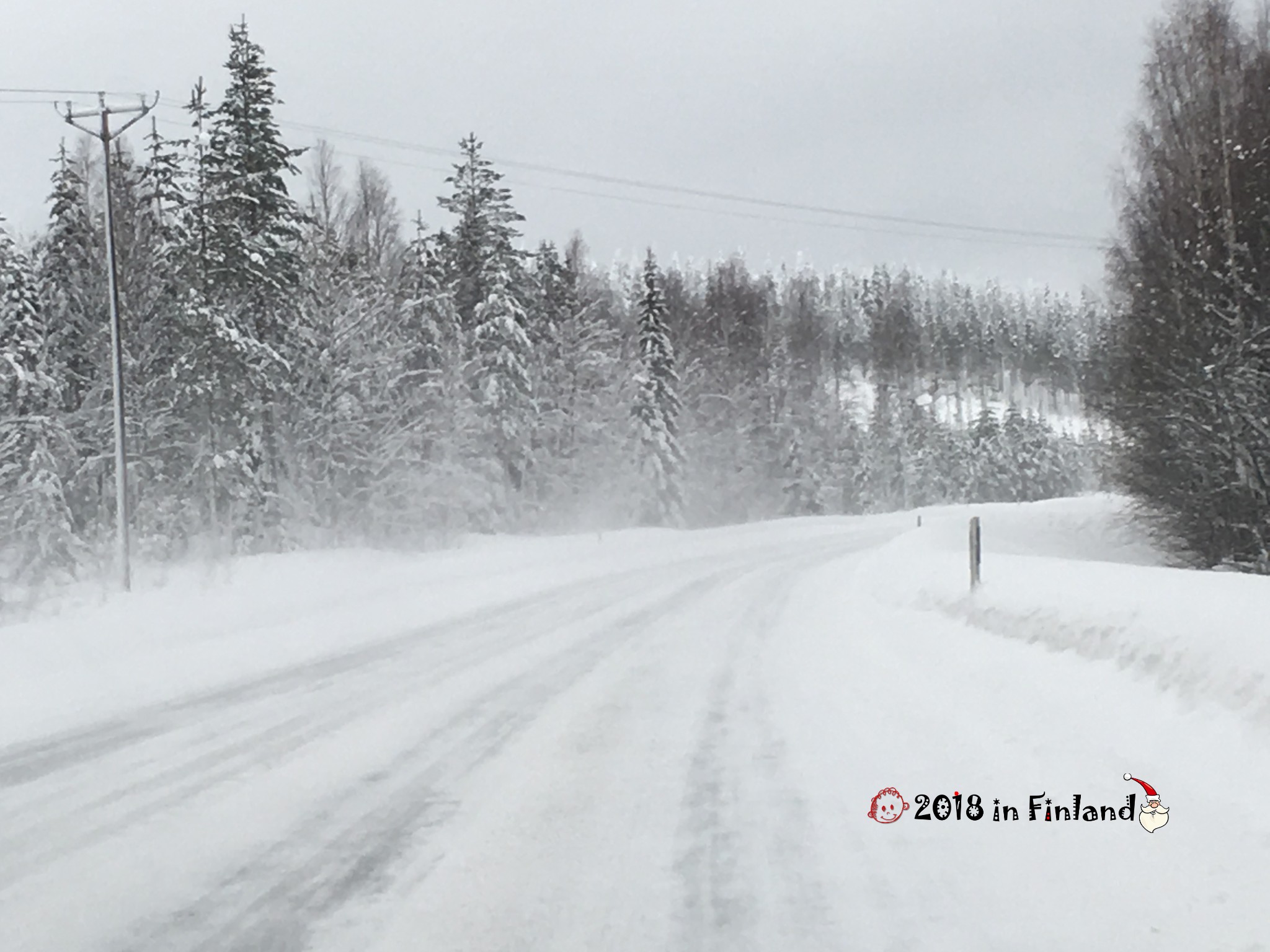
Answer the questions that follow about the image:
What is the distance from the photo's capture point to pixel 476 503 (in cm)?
3312

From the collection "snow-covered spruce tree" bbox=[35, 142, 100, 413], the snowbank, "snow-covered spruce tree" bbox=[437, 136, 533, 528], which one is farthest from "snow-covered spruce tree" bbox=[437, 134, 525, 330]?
the snowbank

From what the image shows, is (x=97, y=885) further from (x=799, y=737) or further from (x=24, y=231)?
(x=24, y=231)

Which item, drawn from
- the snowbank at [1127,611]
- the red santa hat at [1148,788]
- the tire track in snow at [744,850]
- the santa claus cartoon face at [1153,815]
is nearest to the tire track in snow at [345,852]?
the tire track in snow at [744,850]

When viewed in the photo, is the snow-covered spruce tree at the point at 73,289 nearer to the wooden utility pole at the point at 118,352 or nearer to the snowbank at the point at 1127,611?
the wooden utility pole at the point at 118,352

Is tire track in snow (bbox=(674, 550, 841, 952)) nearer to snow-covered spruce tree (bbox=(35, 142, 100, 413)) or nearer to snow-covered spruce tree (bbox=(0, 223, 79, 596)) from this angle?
snow-covered spruce tree (bbox=(0, 223, 79, 596))

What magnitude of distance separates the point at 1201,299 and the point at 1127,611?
1312 centimetres

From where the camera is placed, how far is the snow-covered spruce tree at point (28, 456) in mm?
22547

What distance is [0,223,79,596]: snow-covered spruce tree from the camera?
2255cm

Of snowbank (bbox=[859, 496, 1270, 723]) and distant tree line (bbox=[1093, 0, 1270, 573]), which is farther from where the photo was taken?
distant tree line (bbox=[1093, 0, 1270, 573])

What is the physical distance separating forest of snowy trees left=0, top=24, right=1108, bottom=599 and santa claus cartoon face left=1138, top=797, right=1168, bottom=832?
1865 cm

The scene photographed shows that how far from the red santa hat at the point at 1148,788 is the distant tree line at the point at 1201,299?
13.5 metres

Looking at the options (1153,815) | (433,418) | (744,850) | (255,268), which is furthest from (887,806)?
(433,418)

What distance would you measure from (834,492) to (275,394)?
45.4 meters

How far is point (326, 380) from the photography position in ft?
87.5
